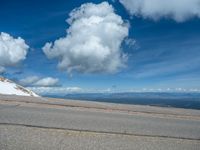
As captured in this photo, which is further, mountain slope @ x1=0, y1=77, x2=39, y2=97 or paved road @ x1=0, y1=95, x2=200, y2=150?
mountain slope @ x1=0, y1=77, x2=39, y2=97

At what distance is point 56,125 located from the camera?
8641mm

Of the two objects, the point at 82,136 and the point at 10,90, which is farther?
the point at 10,90

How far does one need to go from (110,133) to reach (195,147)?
7.01ft

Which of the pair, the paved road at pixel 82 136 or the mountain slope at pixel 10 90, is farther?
the mountain slope at pixel 10 90

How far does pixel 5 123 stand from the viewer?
8297mm

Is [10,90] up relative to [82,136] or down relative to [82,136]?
up

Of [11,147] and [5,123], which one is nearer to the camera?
[11,147]

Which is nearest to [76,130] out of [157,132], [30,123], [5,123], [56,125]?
[56,125]

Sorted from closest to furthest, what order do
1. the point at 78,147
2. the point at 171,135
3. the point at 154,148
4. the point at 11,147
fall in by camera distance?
the point at 11,147
the point at 78,147
the point at 154,148
the point at 171,135

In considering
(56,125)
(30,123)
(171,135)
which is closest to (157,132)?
(171,135)

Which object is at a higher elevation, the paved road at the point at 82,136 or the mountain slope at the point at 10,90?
the mountain slope at the point at 10,90

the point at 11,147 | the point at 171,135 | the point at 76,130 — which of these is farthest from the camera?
the point at 171,135

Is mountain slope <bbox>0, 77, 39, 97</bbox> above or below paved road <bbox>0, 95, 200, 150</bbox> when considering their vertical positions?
above

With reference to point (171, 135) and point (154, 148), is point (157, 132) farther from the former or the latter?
point (154, 148)
